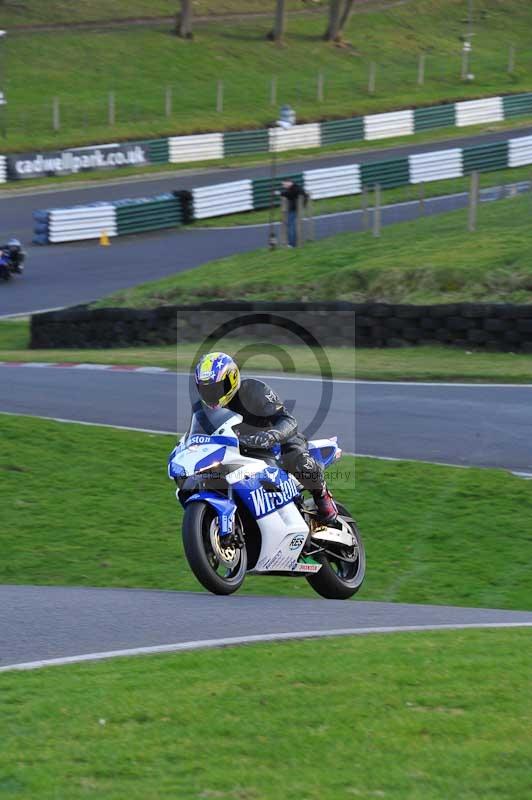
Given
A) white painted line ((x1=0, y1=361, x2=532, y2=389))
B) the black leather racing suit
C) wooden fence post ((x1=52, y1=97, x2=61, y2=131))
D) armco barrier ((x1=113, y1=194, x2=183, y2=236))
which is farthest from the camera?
wooden fence post ((x1=52, y1=97, x2=61, y2=131))

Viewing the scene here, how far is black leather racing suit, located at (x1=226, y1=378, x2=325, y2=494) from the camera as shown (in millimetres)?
8453

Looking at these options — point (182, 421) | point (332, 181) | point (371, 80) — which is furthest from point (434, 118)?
point (182, 421)

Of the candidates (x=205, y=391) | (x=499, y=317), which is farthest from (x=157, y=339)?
(x=205, y=391)

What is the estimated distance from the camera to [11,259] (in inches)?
1121

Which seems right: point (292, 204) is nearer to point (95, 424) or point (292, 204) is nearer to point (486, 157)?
point (95, 424)

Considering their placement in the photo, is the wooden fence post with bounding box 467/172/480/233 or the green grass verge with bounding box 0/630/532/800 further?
the wooden fence post with bounding box 467/172/480/233

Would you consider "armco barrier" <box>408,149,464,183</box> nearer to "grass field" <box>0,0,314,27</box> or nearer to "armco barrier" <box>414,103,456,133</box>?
"armco barrier" <box>414,103,456,133</box>

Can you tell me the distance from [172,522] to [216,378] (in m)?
3.55

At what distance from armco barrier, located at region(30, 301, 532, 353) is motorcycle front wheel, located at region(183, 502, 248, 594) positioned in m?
11.0

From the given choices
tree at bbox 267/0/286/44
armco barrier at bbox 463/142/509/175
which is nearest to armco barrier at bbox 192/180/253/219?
armco barrier at bbox 463/142/509/175

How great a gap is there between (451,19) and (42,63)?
2821 centimetres

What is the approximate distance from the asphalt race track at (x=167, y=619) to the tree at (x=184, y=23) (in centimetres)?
5238

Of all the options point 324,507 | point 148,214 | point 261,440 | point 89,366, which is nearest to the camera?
point 261,440

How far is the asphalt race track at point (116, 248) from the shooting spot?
91.7 feet
